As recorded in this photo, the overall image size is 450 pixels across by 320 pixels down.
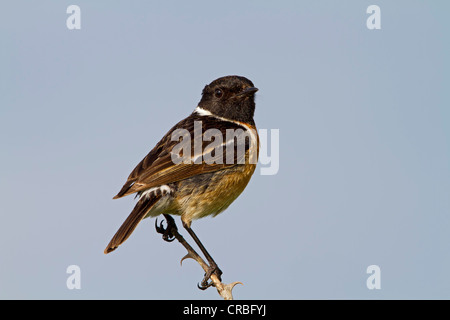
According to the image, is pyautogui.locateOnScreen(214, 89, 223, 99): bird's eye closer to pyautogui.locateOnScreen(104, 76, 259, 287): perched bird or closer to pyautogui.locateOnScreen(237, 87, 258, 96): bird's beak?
pyautogui.locateOnScreen(237, 87, 258, 96): bird's beak

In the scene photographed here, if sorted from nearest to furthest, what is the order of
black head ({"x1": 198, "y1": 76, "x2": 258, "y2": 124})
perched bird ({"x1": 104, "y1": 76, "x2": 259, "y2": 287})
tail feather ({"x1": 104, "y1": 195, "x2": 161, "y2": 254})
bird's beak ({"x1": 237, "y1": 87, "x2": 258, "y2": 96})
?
tail feather ({"x1": 104, "y1": 195, "x2": 161, "y2": 254})
perched bird ({"x1": 104, "y1": 76, "x2": 259, "y2": 287})
bird's beak ({"x1": 237, "y1": 87, "x2": 258, "y2": 96})
black head ({"x1": 198, "y1": 76, "x2": 258, "y2": 124})

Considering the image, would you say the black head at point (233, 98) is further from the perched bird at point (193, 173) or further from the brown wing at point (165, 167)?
the brown wing at point (165, 167)

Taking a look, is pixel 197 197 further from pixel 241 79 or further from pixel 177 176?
pixel 241 79

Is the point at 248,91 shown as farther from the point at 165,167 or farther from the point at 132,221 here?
the point at 132,221

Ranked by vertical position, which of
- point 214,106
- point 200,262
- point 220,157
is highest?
point 214,106

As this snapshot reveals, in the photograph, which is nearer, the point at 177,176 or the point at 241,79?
the point at 177,176

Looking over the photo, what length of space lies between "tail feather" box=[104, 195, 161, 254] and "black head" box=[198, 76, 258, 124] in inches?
76.4

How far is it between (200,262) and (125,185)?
4.17ft

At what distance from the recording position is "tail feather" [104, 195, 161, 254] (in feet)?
20.3

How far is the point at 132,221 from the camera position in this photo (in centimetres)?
635

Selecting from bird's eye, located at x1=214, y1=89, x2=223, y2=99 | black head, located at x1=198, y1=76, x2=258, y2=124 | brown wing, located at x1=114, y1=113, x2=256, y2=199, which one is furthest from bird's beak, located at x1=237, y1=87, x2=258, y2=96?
brown wing, located at x1=114, y1=113, x2=256, y2=199

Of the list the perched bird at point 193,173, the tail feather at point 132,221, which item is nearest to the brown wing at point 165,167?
the perched bird at point 193,173

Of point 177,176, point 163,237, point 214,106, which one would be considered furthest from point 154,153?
point 214,106

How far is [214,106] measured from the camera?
8320 mm
